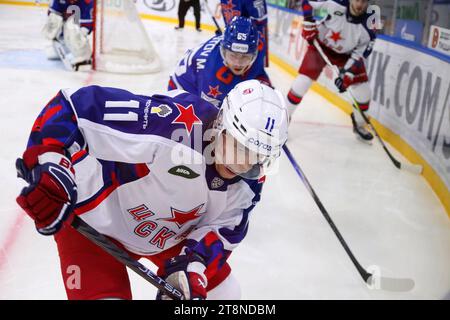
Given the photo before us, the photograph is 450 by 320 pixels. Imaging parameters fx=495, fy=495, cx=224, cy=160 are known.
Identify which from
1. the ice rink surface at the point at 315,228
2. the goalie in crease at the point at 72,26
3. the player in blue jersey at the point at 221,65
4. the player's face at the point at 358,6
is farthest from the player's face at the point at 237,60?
the goalie in crease at the point at 72,26

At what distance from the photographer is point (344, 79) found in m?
3.81

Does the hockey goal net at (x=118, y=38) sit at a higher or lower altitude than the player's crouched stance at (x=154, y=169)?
lower

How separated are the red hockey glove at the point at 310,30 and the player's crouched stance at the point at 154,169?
270 cm

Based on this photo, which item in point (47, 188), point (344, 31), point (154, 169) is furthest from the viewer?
point (344, 31)

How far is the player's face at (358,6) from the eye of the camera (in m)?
3.55

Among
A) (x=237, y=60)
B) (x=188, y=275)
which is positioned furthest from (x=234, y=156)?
(x=237, y=60)

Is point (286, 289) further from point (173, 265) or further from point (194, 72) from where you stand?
point (194, 72)

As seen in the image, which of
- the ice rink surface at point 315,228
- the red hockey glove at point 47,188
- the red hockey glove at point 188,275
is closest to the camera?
the red hockey glove at point 47,188

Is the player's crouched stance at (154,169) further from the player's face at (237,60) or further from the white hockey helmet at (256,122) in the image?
the player's face at (237,60)

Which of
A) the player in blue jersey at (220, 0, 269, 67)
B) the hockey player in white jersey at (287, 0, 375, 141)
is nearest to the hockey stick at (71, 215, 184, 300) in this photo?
the player in blue jersey at (220, 0, 269, 67)

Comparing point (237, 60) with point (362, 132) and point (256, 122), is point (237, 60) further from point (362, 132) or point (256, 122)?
point (362, 132)

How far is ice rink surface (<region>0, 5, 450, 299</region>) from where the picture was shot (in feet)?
6.54

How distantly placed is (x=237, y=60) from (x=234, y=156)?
3.92 ft

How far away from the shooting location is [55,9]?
17.5ft
